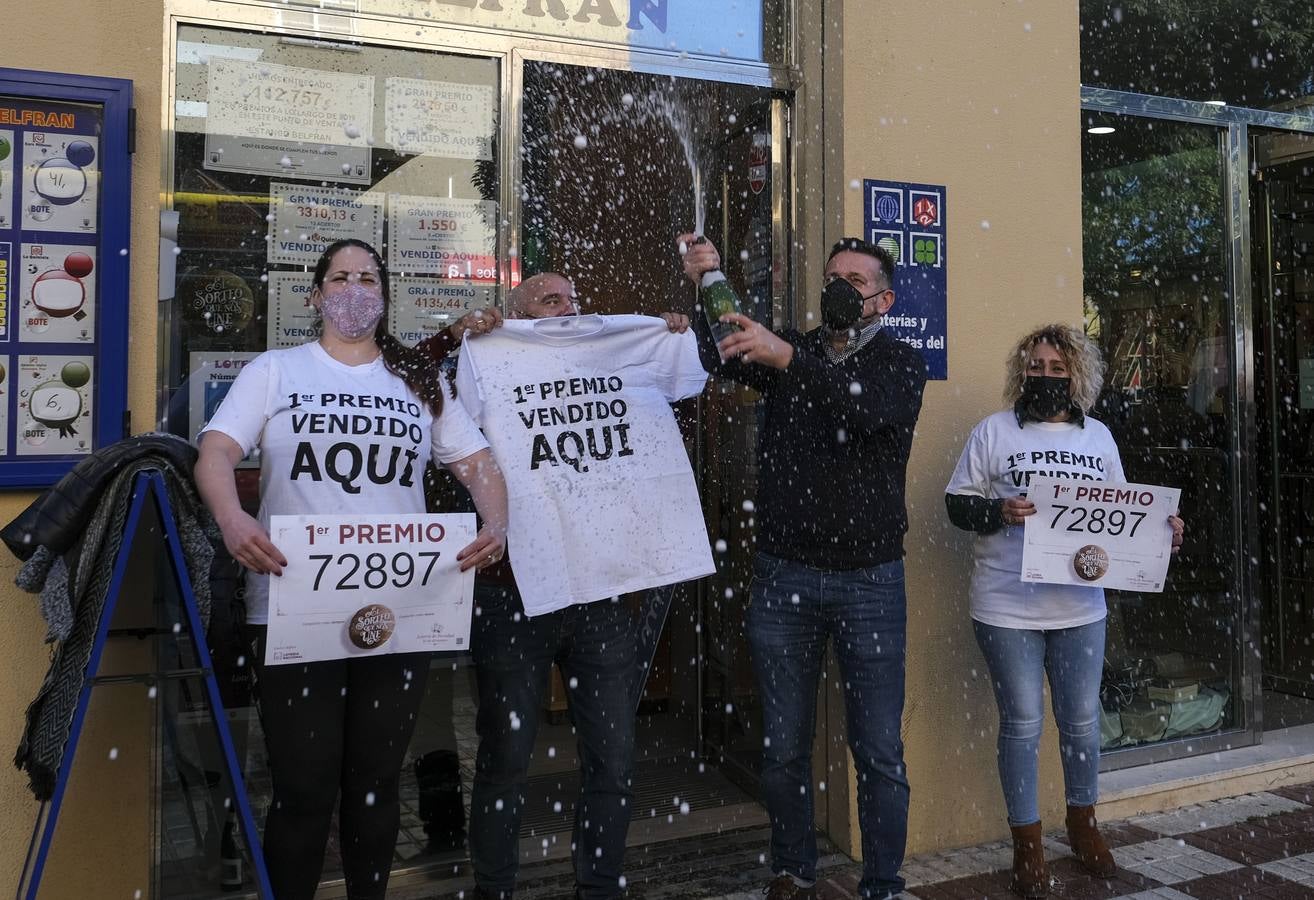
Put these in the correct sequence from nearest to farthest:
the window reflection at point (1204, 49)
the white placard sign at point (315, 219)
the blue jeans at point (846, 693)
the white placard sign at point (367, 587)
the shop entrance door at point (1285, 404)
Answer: the white placard sign at point (367, 587), the blue jeans at point (846, 693), the white placard sign at point (315, 219), the window reflection at point (1204, 49), the shop entrance door at point (1285, 404)

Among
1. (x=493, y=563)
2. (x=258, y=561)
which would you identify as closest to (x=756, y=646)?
(x=493, y=563)

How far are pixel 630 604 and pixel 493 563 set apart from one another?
25.5 inches

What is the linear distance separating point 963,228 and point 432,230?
2200 mm

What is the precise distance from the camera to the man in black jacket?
3566mm

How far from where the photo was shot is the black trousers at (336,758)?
9.76 ft

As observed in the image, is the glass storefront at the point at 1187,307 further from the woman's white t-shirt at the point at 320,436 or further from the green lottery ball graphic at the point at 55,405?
the green lottery ball graphic at the point at 55,405

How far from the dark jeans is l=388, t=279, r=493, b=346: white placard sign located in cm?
112

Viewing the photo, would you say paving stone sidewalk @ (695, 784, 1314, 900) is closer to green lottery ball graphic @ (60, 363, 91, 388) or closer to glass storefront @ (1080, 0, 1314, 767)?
glass storefront @ (1080, 0, 1314, 767)

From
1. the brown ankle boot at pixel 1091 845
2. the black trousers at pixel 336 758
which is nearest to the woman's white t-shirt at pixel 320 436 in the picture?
the black trousers at pixel 336 758

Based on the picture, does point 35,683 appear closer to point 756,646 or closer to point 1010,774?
point 756,646

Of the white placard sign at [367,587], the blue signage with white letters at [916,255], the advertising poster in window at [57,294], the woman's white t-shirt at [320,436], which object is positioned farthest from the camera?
the blue signage with white letters at [916,255]

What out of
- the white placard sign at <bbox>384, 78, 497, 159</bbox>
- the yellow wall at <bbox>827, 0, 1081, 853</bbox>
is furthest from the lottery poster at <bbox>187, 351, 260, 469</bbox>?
the yellow wall at <bbox>827, 0, 1081, 853</bbox>

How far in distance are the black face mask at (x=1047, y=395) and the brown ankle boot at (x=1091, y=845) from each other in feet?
4.98

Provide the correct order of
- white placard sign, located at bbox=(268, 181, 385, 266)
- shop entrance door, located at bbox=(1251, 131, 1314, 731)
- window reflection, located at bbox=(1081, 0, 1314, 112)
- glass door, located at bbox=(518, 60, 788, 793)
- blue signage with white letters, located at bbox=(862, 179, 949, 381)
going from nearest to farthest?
1. white placard sign, located at bbox=(268, 181, 385, 266)
2. blue signage with white letters, located at bbox=(862, 179, 949, 381)
3. glass door, located at bbox=(518, 60, 788, 793)
4. window reflection, located at bbox=(1081, 0, 1314, 112)
5. shop entrance door, located at bbox=(1251, 131, 1314, 731)
